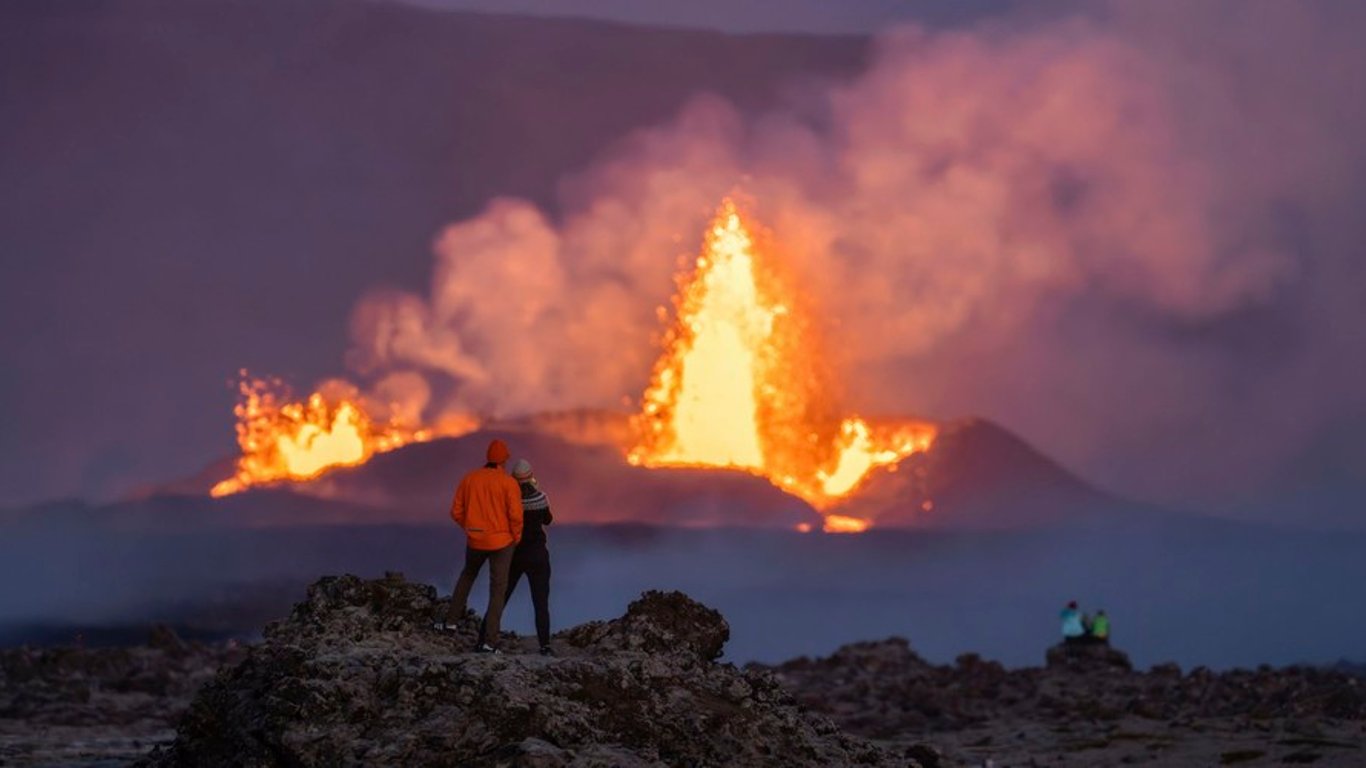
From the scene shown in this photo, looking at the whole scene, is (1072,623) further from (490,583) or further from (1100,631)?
(490,583)

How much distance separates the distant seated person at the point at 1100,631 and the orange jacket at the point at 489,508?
1636 inches

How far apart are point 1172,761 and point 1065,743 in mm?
3461

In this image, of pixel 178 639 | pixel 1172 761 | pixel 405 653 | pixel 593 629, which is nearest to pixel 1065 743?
pixel 1172 761

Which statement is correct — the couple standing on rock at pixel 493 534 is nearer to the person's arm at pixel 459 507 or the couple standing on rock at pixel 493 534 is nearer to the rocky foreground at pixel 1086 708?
the person's arm at pixel 459 507

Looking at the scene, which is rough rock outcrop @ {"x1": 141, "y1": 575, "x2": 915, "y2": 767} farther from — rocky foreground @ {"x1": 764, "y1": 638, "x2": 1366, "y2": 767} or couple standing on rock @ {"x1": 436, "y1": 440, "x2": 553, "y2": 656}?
rocky foreground @ {"x1": 764, "y1": 638, "x2": 1366, "y2": 767}

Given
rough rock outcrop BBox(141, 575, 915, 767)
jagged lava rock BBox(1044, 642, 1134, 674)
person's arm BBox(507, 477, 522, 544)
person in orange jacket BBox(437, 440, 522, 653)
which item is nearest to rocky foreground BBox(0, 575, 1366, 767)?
rough rock outcrop BBox(141, 575, 915, 767)

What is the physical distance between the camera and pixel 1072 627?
59.1m

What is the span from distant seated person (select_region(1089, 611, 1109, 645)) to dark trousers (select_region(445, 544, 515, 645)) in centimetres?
4123

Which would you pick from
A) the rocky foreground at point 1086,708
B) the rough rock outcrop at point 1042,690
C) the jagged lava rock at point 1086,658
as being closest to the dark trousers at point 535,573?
the rocky foreground at point 1086,708

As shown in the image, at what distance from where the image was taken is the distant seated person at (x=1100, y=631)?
58.7 meters

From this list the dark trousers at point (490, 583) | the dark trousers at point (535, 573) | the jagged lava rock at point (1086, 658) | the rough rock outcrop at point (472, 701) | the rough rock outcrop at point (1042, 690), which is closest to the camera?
the rough rock outcrop at point (472, 701)

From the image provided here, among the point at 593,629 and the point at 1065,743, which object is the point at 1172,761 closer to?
the point at 1065,743

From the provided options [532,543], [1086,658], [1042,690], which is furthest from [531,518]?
[1086,658]

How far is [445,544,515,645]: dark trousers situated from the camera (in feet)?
63.4
